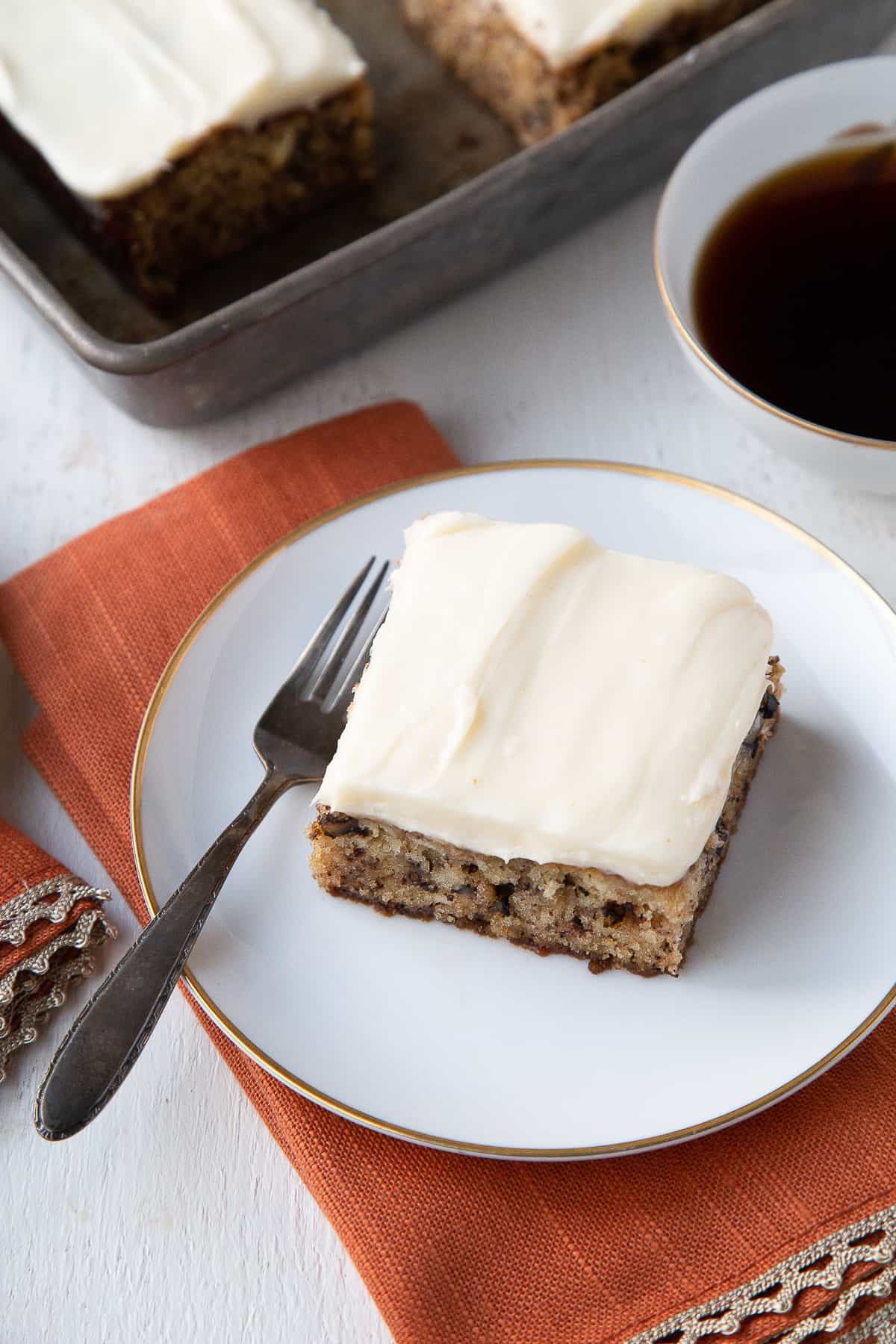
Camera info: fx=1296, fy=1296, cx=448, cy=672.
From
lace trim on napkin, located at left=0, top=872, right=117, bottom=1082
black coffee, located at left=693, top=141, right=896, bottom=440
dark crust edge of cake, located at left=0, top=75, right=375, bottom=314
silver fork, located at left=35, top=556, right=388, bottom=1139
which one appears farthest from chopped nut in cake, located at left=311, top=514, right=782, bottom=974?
dark crust edge of cake, located at left=0, top=75, right=375, bottom=314

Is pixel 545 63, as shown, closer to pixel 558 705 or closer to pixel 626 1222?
pixel 558 705

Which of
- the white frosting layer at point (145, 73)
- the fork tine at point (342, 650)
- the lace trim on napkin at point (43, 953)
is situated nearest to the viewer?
the lace trim on napkin at point (43, 953)

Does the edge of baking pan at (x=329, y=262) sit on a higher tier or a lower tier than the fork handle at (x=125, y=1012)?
higher

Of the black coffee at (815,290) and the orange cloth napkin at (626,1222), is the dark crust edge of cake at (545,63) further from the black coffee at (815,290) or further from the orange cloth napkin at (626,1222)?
the orange cloth napkin at (626,1222)

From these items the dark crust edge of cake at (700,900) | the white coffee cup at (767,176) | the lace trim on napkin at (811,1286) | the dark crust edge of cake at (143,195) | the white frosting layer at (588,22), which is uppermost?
the dark crust edge of cake at (143,195)

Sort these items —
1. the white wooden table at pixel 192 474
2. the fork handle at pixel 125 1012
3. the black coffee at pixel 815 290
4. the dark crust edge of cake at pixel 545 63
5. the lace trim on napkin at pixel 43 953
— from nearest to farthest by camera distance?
the fork handle at pixel 125 1012, the white wooden table at pixel 192 474, the lace trim on napkin at pixel 43 953, the black coffee at pixel 815 290, the dark crust edge of cake at pixel 545 63

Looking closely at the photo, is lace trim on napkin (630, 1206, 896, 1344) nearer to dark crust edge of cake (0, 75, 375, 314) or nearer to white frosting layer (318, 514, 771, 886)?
white frosting layer (318, 514, 771, 886)

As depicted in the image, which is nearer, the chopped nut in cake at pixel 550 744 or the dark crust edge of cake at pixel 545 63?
the chopped nut in cake at pixel 550 744

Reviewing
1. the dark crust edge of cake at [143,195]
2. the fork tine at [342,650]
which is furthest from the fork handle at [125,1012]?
the dark crust edge of cake at [143,195]
